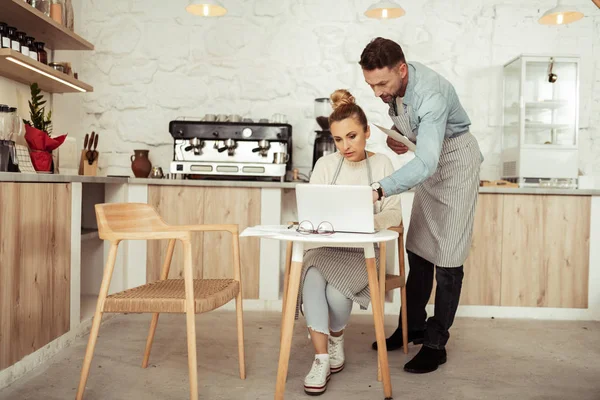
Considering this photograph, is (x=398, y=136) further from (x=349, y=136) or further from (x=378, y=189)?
(x=378, y=189)

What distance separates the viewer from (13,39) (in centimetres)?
250

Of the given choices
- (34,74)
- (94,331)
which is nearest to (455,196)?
(94,331)

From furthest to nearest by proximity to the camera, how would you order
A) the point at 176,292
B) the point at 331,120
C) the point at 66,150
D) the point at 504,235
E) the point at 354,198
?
the point at 504,235 < the point at 66,150 < the point at 331,120 < the point at 176,292 < the point at 354,198

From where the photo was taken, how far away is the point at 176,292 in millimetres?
1944

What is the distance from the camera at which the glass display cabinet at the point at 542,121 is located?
12.1 feet

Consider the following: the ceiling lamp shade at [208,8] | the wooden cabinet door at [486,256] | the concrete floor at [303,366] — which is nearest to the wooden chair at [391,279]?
the concrete floor at [303,366]

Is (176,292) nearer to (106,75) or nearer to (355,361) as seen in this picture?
(355,361)

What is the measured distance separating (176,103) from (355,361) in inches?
92.7

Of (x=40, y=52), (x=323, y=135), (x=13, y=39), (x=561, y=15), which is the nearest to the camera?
(x=13, y=39)

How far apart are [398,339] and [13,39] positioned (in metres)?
2.28

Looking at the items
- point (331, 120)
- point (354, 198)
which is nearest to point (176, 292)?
point (354, 198)

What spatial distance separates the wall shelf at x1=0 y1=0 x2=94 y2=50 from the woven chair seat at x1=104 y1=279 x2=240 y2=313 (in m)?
1.45

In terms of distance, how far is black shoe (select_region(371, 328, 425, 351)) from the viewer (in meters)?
2.62

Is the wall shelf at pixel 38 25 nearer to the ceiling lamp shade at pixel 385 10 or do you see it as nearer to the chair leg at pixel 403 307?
the ceiling lamp shade at pixel 385 10
